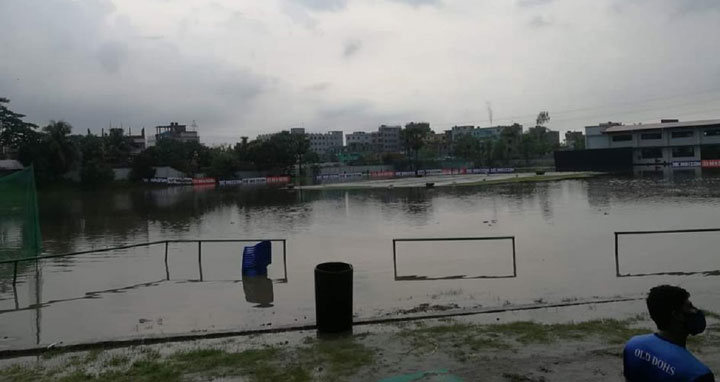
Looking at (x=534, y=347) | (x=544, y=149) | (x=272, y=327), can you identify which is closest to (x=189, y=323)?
(x=272, y=327)

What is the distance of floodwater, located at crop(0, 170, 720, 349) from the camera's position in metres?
9.92

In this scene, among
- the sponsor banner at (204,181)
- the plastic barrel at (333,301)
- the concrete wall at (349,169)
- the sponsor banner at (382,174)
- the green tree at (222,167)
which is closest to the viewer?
the plastic barrel at (333,301)

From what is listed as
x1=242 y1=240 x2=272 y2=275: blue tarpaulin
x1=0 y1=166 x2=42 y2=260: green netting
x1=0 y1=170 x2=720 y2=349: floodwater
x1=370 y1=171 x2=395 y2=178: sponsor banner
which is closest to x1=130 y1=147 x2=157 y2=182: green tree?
x1=370 y1=171 x2=395 y2=178: sponsor banner

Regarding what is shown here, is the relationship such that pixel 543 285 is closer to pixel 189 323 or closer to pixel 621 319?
pixel 621 319

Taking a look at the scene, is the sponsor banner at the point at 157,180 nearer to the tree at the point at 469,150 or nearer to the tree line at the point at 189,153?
the tree line at the point at 189,153

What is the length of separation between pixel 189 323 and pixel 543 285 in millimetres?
7084

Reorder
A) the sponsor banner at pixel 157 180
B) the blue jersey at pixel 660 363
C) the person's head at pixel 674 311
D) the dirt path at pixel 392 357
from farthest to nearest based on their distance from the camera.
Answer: the sponsor banner at pixel 157 180 → the dirt path at pixel 392 357 → the person's head at pixel 674 311 → the blue jersey at pixel 660 363

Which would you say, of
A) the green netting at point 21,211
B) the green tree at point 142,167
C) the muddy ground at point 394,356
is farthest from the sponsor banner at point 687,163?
the green netting at point 21,211

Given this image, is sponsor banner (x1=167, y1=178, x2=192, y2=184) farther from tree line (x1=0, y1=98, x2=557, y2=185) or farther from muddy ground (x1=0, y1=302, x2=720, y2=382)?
muddy ground (x1=0, y1=302, x2=720, y2=382)

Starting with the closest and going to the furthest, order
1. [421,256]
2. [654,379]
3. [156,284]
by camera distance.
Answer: [654,379], [156,284], [421,256]

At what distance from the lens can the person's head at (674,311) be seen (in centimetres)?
284

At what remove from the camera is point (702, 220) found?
21.1 metres

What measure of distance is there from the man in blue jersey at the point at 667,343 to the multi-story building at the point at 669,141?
303 feet

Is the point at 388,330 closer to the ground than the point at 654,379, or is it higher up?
closer to the ground
